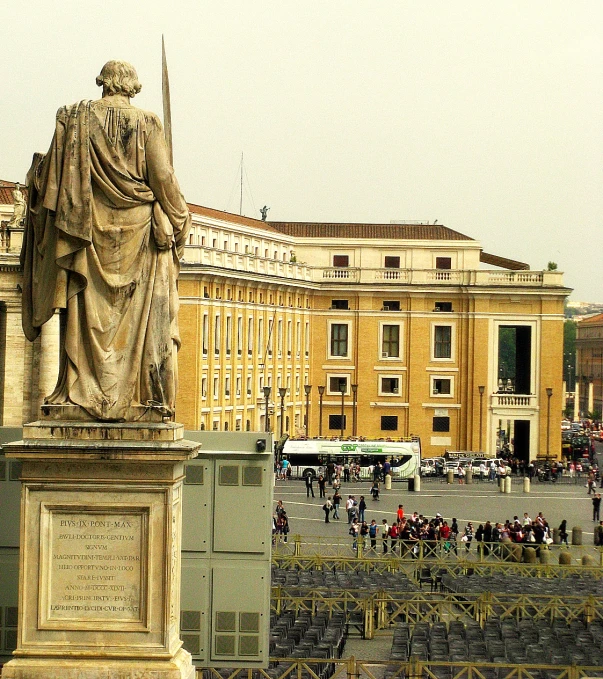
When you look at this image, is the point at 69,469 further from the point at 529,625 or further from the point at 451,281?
the point at 451,281

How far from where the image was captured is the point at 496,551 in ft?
128

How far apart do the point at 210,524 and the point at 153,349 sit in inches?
191

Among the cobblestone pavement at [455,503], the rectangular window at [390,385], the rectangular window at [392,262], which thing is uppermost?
the rectangular window at [392,262]

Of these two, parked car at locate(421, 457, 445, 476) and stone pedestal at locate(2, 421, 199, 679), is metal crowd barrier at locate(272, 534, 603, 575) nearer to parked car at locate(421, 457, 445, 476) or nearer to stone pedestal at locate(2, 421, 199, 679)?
stone pedestal at locate(2, 421, 199, 679)

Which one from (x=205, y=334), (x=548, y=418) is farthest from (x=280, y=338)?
(x=548, y=418)

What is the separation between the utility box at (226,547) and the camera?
14273mm

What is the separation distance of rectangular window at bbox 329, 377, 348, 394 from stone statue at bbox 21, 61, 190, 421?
91.1m

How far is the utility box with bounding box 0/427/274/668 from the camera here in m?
14.3

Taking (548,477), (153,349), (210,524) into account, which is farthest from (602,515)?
(153,349)

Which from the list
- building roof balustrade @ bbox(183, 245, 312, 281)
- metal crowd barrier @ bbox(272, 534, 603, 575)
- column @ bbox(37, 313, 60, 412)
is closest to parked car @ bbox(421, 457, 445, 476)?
→ building roof balustrade @ bbox(183, 245, 312, 281)

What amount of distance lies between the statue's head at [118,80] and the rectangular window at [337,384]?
90.9 m

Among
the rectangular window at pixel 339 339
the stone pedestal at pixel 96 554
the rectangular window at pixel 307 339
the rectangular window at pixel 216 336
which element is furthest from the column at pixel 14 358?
the stone pedestal at pixel 96 554

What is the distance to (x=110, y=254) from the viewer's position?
9664 mm

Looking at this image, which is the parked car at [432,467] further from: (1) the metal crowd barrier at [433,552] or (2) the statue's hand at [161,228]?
(2) the statue's hand at [161,228]
